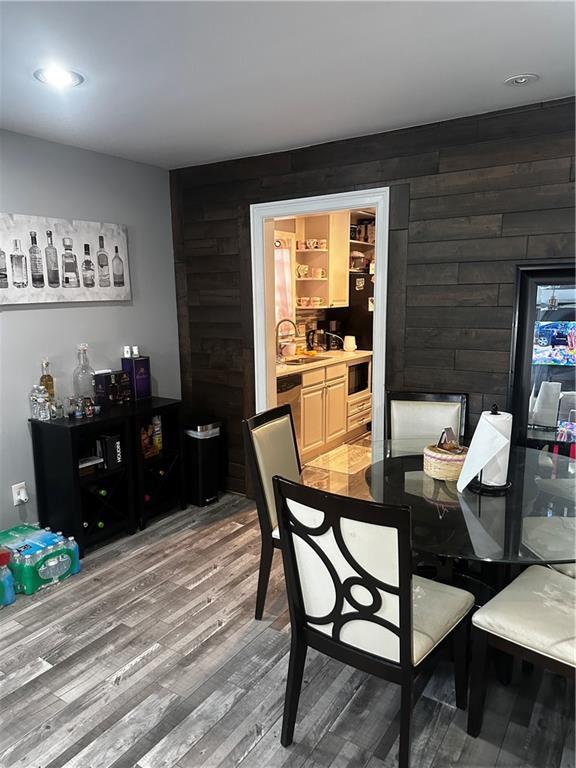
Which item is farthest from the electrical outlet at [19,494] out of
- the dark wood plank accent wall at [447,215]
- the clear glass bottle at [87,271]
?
the dark wood plank accent wall at [447,215]

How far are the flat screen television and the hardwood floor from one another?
5.01ft

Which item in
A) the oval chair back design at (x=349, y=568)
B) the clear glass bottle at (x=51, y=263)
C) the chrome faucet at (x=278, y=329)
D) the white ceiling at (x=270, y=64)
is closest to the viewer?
the oval chair back design at (x=349, y=568)

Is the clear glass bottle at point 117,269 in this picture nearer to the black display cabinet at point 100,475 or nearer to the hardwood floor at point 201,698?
the black display cabinet at point 100,475

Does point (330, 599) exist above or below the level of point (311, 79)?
below

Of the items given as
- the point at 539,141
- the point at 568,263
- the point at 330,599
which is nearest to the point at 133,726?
the point at 330,599

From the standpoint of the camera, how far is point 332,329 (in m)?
5.92

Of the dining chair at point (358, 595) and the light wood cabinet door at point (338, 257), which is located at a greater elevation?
the light wood cabinet door at point (338, 257)

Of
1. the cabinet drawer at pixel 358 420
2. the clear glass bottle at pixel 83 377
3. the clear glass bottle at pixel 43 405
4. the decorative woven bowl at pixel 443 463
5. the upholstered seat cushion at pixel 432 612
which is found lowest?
the cabinet drawer at pixel 358 420

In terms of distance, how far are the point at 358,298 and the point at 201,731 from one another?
15.4 feet

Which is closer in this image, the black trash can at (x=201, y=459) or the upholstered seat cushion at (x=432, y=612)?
the upholstered seat cushion at (x=432, y=612)

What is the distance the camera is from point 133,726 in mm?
1946

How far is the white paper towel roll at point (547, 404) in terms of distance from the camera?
284cm

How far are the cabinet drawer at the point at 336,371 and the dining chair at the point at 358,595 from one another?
10.4 feet

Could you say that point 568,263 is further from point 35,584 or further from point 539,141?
point 35,584
